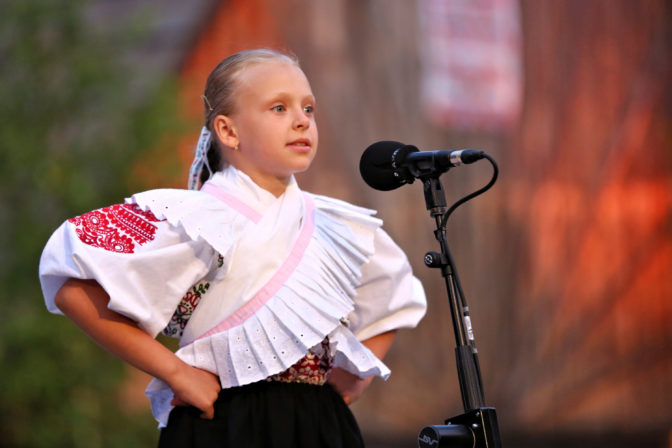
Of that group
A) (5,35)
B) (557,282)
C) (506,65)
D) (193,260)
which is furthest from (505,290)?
(193,260)

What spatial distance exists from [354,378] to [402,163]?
58 cm

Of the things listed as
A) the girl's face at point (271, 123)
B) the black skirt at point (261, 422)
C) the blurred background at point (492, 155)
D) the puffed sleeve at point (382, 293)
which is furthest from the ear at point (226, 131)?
the blurred background at point (492, 155)

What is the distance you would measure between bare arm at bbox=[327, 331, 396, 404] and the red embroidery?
1.77ft

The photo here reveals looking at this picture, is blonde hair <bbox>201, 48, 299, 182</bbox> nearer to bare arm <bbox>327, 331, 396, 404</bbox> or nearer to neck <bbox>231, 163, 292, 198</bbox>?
neck <bbox>231, 163, 292, 198</bbox>

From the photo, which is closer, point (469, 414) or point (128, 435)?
point (469, 414)

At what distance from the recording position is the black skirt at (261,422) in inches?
60.4

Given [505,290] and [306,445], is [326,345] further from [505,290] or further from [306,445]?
[505,290]

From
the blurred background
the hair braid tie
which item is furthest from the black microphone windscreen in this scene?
the blurred background

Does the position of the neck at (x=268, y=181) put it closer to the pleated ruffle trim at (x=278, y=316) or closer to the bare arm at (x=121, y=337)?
the pleated ruffle trim at (x=278, y=316)

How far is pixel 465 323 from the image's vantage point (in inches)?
53.7

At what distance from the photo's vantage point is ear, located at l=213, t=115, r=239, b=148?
1694mm

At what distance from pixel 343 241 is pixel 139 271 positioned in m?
0.43

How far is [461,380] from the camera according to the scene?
53.0 inches

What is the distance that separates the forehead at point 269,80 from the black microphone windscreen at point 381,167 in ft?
0.83
